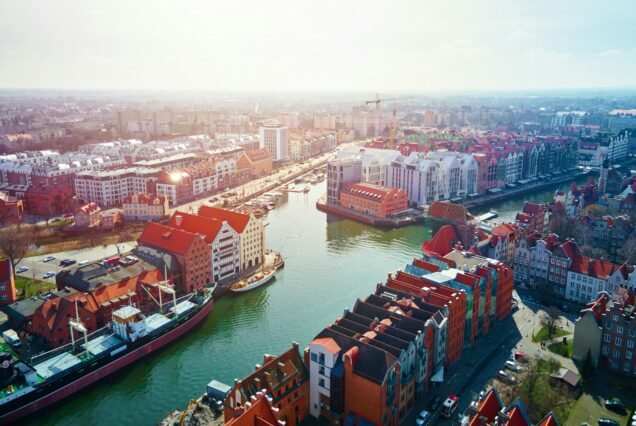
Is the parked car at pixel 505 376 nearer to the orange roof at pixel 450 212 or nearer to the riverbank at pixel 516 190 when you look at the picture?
the orange roof at pixel 450 212

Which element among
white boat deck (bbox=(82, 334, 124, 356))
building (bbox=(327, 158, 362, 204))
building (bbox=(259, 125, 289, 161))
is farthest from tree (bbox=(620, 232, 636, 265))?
building (bbox=(259, 125, 289, 161))

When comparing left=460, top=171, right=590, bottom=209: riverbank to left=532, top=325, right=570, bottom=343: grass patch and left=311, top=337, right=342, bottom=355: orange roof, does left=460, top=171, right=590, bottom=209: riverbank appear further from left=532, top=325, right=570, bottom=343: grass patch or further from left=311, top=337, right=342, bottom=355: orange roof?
left=311, top=337, right=342, bottom=355: orange roof

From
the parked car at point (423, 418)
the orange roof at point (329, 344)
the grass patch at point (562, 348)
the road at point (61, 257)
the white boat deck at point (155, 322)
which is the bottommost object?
the parked car at point (423, 418)

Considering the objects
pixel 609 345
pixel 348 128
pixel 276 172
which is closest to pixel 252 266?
pixel 609 345

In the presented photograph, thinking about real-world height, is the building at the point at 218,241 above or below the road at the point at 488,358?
above

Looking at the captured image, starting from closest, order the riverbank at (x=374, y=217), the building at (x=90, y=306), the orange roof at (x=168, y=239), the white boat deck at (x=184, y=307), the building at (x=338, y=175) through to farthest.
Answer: the building at (x=90, y=306) < the white boat deck at (x=184, y=307) < the orange roof at (x=168, y=239) < the riverbank at (x=374, y=217) < the building at (x=338, y=175)

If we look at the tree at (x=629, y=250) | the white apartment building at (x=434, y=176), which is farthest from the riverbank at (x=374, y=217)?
the tree at (x=629, y=250)

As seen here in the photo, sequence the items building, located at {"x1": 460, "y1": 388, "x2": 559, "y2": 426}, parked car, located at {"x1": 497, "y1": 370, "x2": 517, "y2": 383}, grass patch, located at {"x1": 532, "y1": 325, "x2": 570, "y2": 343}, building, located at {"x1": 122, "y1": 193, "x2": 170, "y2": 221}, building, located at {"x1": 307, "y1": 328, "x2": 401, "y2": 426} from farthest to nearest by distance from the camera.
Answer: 1. building, located at {"x1": 122, "y1": 193, "x2": 170, "y2": 221}
2. grass patch, located at {"x1": 532, "y1": 325, "x2": 570, "y2": 343}
3. parked car, located at {"x1": 497, "y1": 370, "x2": 517, "y2": 383}
4. building, located at {"x1": 307, "y1": 328, "x2": 401, "y2": 426}
5. building, located at {"x1": 460, "y1": 388, "x2": 559, "y2": 426}
